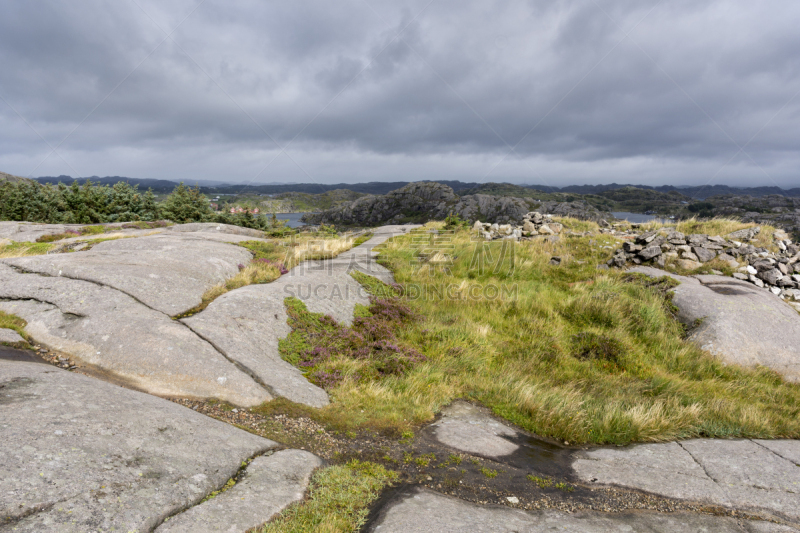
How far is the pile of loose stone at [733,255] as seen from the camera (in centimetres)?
1407

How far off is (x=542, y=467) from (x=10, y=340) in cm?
1011

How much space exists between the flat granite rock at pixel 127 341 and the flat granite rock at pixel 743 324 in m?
13.4

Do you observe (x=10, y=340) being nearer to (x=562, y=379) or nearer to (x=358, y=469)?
(x=358, y=469)

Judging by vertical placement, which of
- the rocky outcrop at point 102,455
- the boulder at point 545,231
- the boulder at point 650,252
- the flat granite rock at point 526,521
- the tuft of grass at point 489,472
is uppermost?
the boulder at point 545,231

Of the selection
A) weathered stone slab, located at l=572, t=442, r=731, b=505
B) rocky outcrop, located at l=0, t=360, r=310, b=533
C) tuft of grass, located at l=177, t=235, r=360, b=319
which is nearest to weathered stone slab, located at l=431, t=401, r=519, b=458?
weathered stone slab, located at l=572, t=442, r=731, b=505

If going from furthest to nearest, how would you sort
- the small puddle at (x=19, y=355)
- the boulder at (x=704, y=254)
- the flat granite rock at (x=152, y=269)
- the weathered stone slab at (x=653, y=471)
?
the boulder at (x=704, y=254), the flat granite rock at (x=152, y=269), the small puddle at (x=19, y=355), the weathered stone slab at (x=653, y=471)

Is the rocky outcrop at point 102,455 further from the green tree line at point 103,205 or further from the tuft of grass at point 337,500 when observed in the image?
the green tree line at point 103,205

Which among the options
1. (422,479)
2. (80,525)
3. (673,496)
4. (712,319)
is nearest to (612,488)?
(673,496)

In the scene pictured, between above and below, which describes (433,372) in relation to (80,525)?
below

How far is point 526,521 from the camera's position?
4441mm

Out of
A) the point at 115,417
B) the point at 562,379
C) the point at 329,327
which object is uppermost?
the point at 115,417

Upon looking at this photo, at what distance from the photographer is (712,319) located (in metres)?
11.4

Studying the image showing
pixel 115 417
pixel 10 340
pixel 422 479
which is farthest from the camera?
pixel 10 340

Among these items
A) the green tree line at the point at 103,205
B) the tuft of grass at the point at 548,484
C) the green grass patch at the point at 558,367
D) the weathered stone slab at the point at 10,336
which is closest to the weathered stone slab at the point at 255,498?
the green grass patch at the point at 558,367
